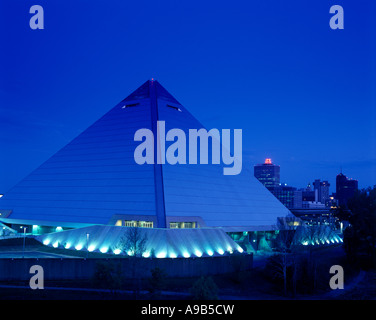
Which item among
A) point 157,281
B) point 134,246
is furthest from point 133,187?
point 157,281

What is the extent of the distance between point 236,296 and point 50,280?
13.5 metres

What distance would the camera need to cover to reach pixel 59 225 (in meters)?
42.0

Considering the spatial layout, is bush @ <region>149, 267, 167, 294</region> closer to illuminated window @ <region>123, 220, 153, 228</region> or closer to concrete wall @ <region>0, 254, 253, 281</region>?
concrete wall @ <region>0, 254, 253, 281</region>

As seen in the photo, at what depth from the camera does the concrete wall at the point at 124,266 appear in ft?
89.7

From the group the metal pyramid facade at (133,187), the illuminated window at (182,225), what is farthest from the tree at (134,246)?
the illuminated window at (182,225)

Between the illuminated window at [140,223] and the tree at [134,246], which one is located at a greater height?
the illuminated window at [140,223]

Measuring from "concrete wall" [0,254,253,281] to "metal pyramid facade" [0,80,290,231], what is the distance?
6326 millimetres

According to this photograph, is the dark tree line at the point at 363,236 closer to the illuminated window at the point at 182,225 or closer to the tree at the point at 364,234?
the tree at the point at 364,234

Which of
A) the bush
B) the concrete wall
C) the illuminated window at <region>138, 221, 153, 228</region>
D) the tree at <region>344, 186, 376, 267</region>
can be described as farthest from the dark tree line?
the bush

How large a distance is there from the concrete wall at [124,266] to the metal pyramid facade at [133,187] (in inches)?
249

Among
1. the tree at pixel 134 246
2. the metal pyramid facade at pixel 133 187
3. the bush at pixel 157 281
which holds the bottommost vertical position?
the bush at pixel 157 281

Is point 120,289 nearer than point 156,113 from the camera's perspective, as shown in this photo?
Yes
